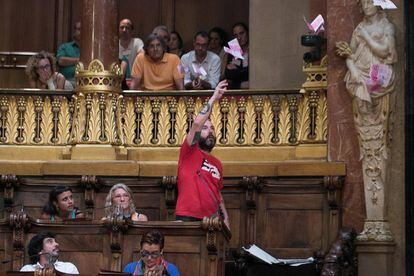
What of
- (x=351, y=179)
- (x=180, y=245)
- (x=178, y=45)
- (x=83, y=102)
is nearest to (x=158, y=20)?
(x=178, y=45)

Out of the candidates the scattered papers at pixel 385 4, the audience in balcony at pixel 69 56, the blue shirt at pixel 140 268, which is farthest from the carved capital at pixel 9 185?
the scattered papers at pixel 385 4

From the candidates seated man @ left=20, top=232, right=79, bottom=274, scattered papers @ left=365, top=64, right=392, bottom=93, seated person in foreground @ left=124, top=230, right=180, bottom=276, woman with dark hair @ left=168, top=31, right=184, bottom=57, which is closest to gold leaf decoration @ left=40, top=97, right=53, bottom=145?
woman with dark hair @ left=168, top=31, right=184, bottom=57

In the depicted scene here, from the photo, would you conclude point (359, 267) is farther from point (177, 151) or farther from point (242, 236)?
point (177, 151)

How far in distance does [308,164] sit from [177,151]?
63.3 inches

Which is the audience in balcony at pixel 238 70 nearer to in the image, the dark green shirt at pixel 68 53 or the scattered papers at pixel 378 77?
the dark green shirt at pixel 68 53

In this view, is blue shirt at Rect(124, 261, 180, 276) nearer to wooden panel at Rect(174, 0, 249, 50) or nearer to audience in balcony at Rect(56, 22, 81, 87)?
audience in balcony at Rect(56, 22, 81, 87)

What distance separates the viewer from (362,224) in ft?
Result: 54.9

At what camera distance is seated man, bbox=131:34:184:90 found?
18094 mm

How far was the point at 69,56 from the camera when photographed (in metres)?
19.6

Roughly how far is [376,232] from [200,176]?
2124mm

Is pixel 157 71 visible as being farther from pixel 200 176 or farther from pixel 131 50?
pixel 200 176

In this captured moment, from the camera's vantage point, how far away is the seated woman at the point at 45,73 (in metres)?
18.5

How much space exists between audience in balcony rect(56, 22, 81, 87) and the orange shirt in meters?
1.23

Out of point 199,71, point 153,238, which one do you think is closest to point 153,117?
point 199,71
